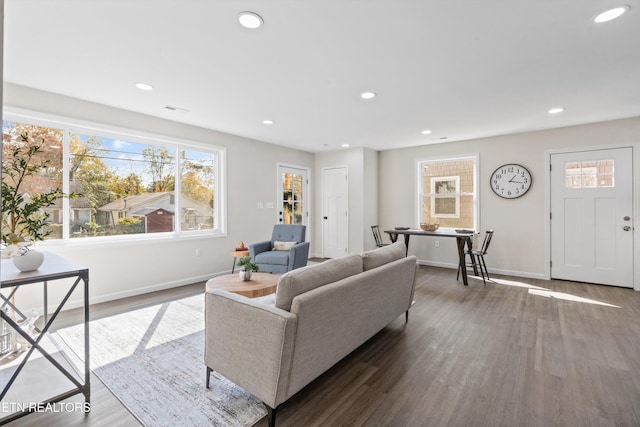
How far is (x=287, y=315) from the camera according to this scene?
163 centimetres

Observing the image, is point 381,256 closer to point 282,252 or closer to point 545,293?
point 282,252

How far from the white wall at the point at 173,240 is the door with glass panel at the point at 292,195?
180 mm

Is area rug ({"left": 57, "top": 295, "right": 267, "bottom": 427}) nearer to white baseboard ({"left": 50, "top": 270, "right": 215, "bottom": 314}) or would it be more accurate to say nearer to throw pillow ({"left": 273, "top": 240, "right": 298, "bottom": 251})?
white baseboard ({"left": 50, "top": 270, "right": 215, "bottom": 314})

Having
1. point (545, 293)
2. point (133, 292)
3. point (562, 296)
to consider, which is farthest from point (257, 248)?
point (562, 296)

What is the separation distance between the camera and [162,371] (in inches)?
86.8

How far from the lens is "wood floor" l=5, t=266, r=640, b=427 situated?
69.5 inches

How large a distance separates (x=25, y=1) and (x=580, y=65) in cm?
420

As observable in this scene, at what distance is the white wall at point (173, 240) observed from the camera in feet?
11.4

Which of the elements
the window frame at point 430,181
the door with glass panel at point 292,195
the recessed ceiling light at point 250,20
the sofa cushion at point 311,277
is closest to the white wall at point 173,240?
the door with glass panel at point 292,195

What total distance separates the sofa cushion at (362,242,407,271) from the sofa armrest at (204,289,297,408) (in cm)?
103

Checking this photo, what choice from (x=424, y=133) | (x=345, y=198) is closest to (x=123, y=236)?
(x=345, y=198)

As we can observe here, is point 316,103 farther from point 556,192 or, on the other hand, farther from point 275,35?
point 556,192

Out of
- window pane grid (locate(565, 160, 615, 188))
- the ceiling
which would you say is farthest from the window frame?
the ceiling

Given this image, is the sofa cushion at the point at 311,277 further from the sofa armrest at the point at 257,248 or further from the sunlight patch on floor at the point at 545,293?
the sunlight patch on floor at the point at 545,293
